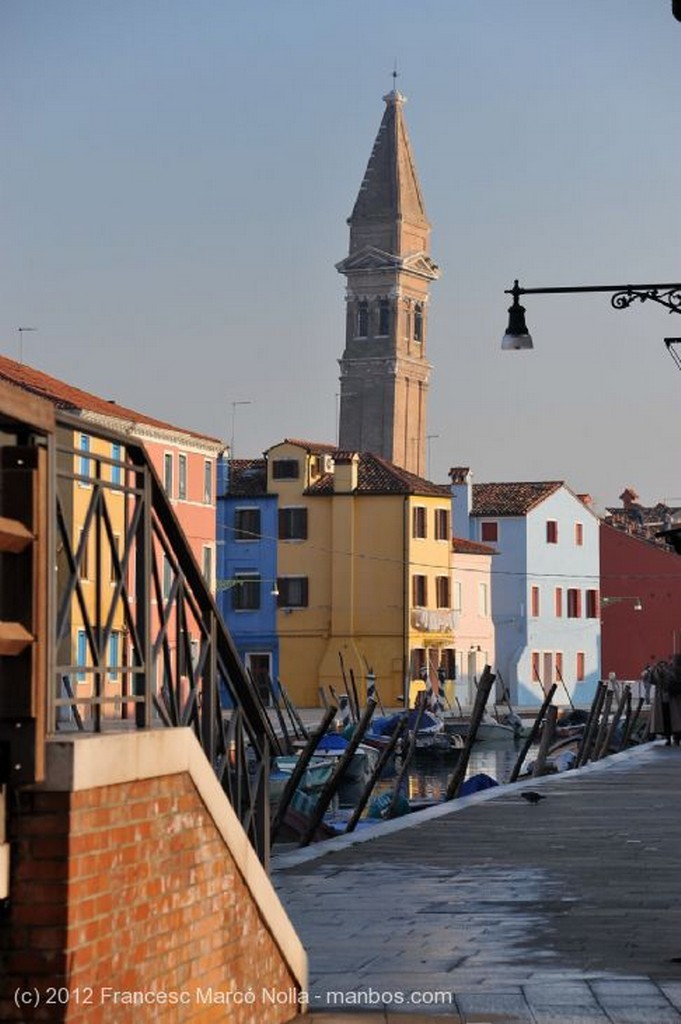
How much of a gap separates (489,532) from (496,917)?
248 feet

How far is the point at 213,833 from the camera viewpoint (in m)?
7.27

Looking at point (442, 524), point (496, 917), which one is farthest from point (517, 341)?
point (442, 524)

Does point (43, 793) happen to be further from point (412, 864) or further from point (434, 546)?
point (434, 546)

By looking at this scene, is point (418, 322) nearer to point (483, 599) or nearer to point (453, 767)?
point (483, 599)

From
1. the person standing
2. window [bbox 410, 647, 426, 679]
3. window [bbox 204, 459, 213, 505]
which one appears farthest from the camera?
window [bbox 410, 647, 426, 679]

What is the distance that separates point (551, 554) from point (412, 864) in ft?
240

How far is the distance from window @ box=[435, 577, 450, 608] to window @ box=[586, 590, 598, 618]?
A: 12.4m

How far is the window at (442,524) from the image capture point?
256 ft

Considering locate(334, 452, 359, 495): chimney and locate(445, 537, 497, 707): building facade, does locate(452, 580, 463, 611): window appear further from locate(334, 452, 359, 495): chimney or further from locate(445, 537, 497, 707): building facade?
locate(334, 452, 359, 495): chimney

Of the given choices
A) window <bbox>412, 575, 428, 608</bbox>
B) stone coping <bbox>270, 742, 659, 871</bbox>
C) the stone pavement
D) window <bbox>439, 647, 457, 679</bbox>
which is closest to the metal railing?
the stone pavement

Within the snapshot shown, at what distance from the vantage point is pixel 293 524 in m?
73.6

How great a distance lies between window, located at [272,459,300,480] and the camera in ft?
241

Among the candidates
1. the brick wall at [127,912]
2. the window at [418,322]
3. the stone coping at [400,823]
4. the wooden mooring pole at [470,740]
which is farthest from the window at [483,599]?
the brick wall at [127,912]

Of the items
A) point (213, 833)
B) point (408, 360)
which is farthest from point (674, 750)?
point (408, 360)
